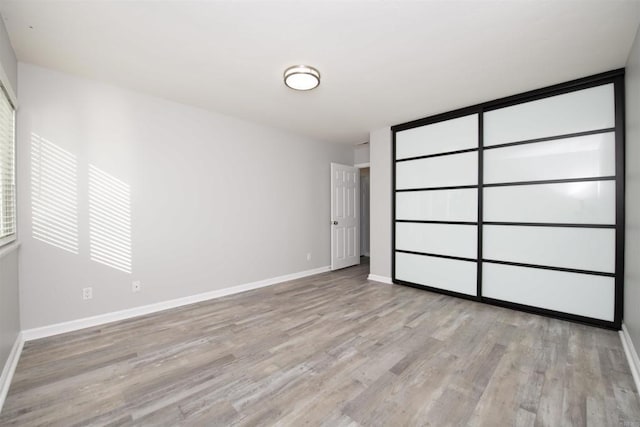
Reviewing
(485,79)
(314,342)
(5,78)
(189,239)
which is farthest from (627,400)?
(5,78)

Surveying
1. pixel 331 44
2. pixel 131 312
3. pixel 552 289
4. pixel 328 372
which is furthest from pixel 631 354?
pixel 131 312

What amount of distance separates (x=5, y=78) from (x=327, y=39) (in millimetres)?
2387

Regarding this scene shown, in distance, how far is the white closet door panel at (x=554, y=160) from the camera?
266 centimetres

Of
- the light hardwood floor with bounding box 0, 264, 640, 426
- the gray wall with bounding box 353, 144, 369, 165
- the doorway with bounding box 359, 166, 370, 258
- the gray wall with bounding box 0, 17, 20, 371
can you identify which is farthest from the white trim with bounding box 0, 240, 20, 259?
the doorway with bounding box 359, 166, 370, 258

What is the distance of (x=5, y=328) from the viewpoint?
1911mm

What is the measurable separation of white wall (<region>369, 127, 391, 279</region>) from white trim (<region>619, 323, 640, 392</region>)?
2540mm

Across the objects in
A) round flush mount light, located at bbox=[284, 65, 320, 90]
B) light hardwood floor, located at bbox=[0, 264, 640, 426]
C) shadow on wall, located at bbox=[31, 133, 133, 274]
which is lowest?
light hardwood floor, located at bbox=[0, 264, 640, 426]

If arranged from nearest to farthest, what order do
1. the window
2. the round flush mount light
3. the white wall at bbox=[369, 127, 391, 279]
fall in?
the window < the round flush mount light < the white wall at bbox=[369, 127, 391, 279]

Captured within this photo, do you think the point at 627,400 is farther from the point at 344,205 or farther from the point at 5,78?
the point at 5,78

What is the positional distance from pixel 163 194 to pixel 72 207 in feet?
2.72

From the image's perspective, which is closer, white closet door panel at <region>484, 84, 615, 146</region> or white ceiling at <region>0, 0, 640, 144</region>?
white ceiling at <region>0, 0, 640, 144</region>

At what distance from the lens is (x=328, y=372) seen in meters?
1.96

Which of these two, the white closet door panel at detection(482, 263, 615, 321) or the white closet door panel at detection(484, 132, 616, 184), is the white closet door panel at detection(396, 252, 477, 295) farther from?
the white closet door panel at detection(484, 132, 616, 184)

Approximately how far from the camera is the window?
199cm
